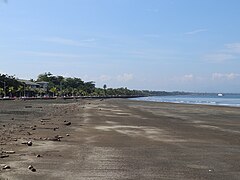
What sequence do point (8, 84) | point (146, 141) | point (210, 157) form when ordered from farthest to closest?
point (8, 84) → point (146, 141) → point (210, 157)

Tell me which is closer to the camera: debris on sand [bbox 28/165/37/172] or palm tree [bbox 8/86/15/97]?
debris on sand [bbox 28/165/37/172]

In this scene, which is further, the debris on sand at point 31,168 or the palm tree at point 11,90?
the palm tree at point 11,90

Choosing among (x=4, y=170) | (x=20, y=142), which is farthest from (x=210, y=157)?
(x=20, y=142)

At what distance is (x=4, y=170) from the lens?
28.7 feet

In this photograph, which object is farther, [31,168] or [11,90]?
[11,90]

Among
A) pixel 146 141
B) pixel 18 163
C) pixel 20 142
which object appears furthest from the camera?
pixel 146 141

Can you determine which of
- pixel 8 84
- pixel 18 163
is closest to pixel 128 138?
pixel 18 163

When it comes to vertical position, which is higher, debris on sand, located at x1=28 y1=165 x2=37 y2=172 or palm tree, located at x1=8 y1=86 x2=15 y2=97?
palm tree, located at x1=8 y1=86 x2=15 y2=97

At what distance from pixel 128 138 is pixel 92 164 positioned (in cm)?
675

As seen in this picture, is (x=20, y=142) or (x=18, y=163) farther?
(x=20, y=142)

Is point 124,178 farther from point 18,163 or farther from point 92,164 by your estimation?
point 18,163

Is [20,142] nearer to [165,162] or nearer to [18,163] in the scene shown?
[18,163]

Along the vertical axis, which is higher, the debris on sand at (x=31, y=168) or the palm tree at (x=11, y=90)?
the palm tree at (x=11, y=90)

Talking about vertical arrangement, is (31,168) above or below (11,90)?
below
